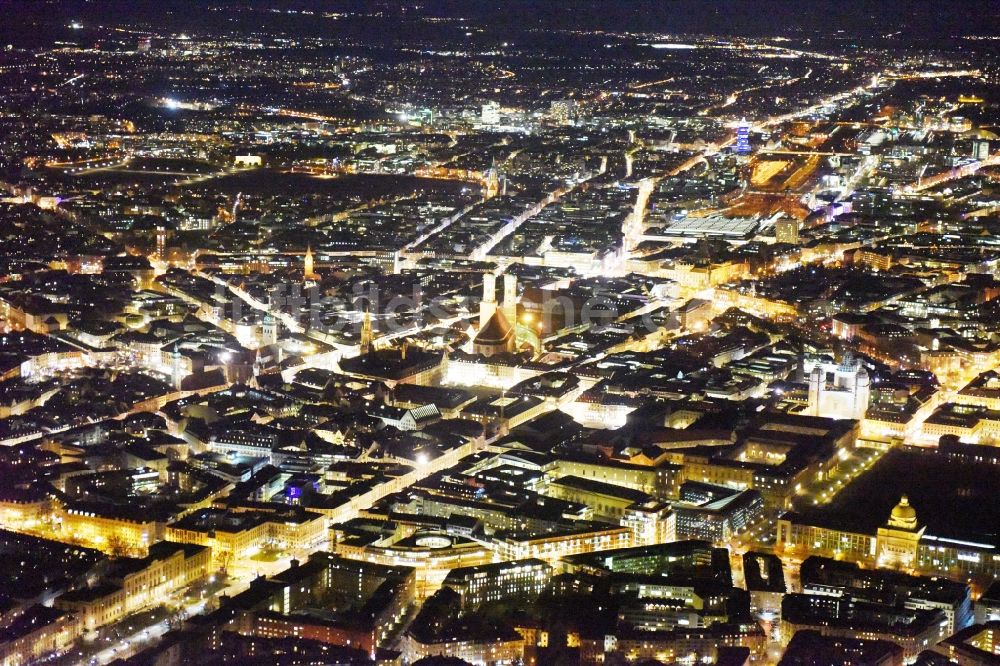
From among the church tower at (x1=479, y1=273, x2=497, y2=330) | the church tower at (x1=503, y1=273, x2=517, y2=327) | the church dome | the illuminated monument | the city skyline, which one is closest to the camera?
the city skyline

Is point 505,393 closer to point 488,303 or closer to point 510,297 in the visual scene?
point 488,303

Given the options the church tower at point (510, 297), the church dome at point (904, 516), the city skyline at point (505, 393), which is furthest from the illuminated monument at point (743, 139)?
the church dome at point (904, 516)

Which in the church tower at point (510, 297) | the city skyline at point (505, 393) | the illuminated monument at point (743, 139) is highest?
the illuminated monument at point (743, 139)

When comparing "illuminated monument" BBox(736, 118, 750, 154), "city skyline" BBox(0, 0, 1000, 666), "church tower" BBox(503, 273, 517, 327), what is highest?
"illuminated monument" BBox(736, 118, 750, 154)

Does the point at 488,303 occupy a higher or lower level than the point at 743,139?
lower

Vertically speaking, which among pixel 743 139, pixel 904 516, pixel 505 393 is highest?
pixel 743 139

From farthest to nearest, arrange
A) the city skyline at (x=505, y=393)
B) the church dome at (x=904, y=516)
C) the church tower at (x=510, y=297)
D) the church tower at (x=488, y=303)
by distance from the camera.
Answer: the church tower at (x=510, y=297) < the church tower at (x=488, y=303) < the church dome at (x=904, y=516) < the city skyline at (x=505, y=393)

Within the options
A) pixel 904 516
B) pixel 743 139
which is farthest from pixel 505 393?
pixel 743 139

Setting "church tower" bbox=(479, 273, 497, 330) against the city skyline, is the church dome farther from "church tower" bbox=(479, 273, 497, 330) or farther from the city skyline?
"church tower" bbox=(479, 273, 497, 330)

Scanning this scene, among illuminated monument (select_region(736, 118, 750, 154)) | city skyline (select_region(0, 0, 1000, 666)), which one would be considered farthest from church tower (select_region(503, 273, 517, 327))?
illuminated monument (select_region(736, 118, 750, 154))

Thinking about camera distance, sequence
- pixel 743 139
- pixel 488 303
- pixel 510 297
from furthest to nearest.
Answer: pixel 743 139, pixel 510 297, pixel 488 303

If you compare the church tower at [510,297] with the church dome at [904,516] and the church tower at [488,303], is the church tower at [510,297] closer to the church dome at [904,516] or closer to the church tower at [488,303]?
the church tower at [488,303]

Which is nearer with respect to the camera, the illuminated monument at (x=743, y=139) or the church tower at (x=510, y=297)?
the church tower at (x=510, y=297)

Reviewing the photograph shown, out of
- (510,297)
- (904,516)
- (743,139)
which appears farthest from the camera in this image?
(743,139)
